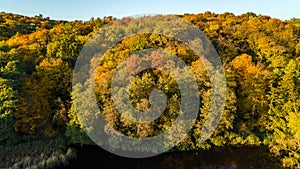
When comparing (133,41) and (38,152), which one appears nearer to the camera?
(38,152)

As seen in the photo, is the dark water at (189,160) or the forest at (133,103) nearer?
the dark water at (189,160)

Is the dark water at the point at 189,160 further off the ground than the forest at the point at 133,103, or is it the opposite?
the forest at the point at 133,103

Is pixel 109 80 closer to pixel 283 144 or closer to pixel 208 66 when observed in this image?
pixel 208 66

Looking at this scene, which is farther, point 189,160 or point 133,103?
point 133,103

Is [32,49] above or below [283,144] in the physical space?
above

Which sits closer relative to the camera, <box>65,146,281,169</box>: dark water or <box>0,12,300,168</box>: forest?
<box>65,146,281,169</box>: dark water

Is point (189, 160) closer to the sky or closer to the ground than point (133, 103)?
closer to the ground

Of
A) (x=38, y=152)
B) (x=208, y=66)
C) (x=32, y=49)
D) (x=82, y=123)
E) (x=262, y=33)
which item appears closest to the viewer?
(x=38, y=152)

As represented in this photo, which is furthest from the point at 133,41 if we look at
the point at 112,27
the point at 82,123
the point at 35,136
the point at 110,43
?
the point at 35,136
